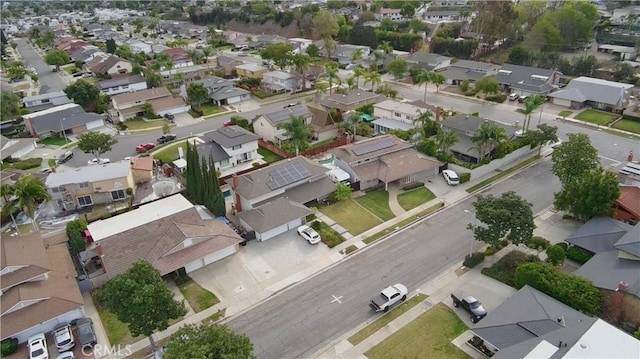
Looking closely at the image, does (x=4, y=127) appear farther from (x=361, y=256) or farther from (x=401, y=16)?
(x=401, y=16)

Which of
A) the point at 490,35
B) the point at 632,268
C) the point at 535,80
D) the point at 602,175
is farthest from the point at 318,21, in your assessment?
the point at 632,268

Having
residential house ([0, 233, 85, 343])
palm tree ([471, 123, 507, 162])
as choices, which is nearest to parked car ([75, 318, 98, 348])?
residential house ([0, 233, 85, 343])

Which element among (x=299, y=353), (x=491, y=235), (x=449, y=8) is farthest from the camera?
(x=449, y=8)

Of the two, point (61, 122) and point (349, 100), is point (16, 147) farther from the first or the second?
point (349, 100)

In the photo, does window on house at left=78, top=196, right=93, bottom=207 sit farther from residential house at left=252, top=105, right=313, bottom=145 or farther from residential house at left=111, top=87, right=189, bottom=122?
residential house at left=111, top=87, right=189, bottom=122

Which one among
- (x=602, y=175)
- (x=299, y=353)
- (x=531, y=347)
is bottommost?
(x=299, y=353)

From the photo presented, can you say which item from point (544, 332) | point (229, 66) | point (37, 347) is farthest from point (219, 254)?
point (229, 66)

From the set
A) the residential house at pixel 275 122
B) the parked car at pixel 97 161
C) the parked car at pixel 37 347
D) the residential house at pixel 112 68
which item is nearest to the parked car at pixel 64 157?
the parked car at pixel 97 161
